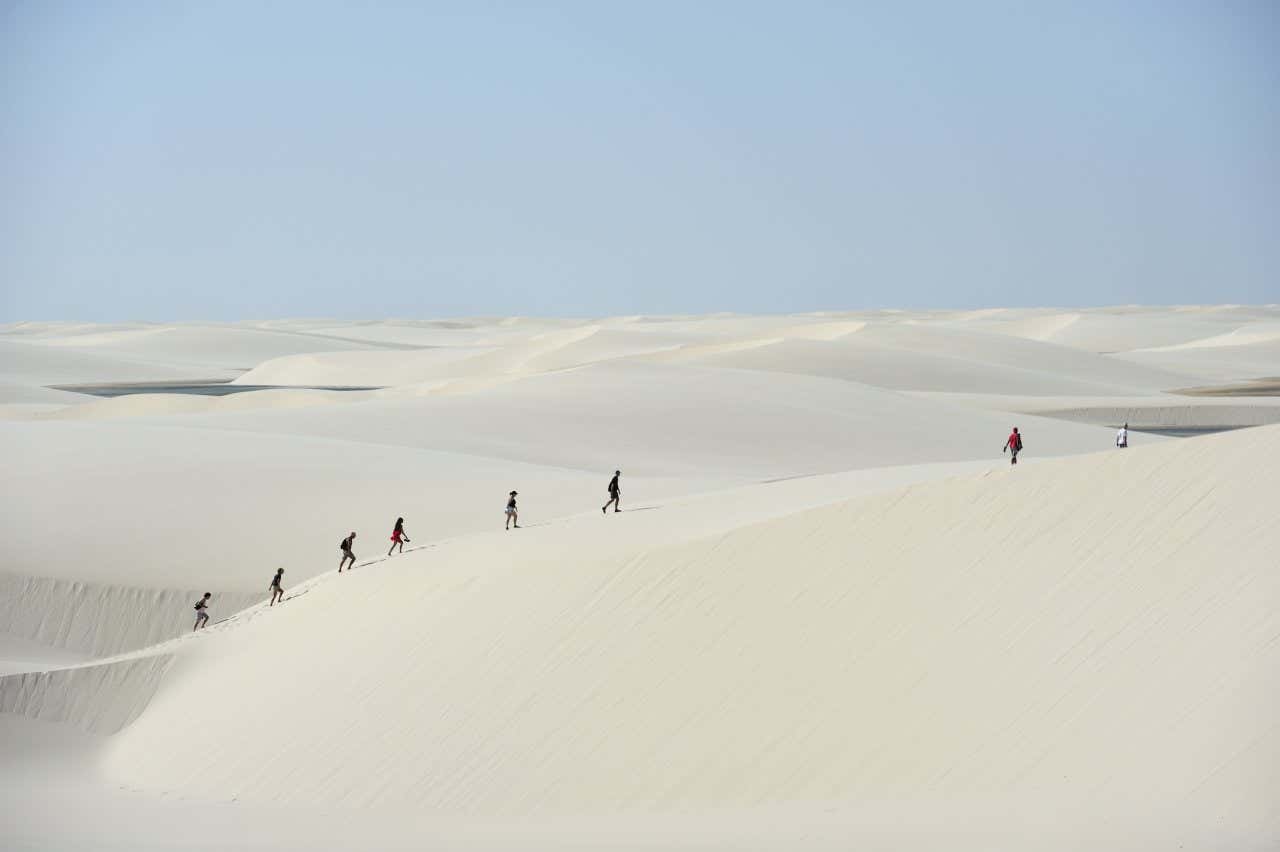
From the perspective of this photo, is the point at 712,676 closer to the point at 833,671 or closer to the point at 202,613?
the point at 833,671

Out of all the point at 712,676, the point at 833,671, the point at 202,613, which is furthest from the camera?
the point at 202,613

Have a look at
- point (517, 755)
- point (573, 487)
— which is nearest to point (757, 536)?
point (517, 755)

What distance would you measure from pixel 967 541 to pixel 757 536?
7.26 feet

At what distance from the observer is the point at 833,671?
12.4 m

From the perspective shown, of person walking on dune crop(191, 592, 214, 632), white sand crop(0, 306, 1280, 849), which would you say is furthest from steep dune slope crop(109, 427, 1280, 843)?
person walking on dune crop(191, 592, 214, 632)

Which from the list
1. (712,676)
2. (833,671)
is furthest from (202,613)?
(833,671)

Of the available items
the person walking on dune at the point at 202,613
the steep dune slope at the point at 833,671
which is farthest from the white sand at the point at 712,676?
the person walking on dune at the point at 202,613

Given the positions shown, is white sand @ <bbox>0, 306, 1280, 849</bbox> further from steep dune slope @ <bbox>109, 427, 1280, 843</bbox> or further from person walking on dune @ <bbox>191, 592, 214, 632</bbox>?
person walking on dune @ <bbox>191, 592, 214, 632</bbox>

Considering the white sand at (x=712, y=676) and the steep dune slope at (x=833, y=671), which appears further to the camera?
the steep dune slope at (x=833, y=671)

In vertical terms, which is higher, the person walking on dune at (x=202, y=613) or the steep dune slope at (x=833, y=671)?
the steep dune slope at (x=833, y=671)

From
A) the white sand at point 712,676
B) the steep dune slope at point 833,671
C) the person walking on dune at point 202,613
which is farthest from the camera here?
the person walking on dune at point 202,613

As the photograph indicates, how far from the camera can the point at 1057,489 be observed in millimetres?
13672

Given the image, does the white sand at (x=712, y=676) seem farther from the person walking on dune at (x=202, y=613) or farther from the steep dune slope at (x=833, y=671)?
the person walking on dune at (x=202, y=613)

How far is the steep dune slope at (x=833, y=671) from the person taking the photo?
1059cm
